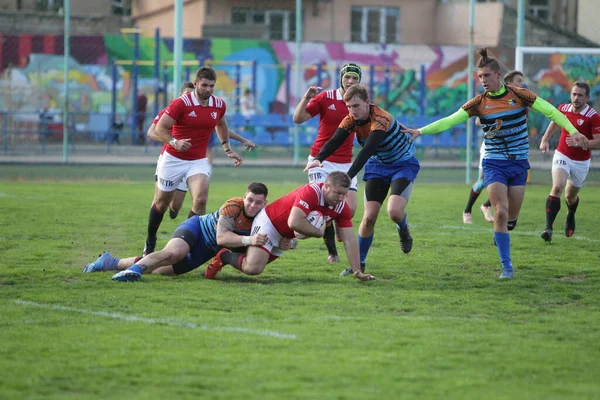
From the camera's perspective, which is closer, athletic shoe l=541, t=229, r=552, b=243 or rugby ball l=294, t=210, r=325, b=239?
rugby ball l=294, t=210, r=325, b=239

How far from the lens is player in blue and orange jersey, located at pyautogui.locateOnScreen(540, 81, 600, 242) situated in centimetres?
1307

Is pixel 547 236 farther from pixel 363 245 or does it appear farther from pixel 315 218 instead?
pixel 315 218

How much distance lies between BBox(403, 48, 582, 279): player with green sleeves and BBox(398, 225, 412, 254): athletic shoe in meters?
1.33

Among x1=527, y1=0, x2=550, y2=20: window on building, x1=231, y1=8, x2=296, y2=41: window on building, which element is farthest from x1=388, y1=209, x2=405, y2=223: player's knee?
x1=527, y1=0, x2=550, y2=20: window on building

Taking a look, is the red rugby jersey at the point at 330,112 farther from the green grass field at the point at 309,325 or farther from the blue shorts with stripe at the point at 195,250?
the blue shorts with stripe at the point at 195,250

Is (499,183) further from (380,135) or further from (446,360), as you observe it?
(446,360)

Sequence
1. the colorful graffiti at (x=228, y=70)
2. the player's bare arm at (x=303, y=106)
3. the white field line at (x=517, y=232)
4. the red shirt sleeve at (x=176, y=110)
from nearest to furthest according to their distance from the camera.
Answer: the player's bare arm at (x=303, y=106) → the red shirt sleeve at (x=176, y=110) → the white field line at (x=517, y=232) → the colorful graffiti at (x=228, y=70)

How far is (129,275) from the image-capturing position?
30.3 feet

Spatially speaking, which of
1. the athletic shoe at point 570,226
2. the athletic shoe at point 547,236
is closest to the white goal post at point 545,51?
the athletic shoe at point 570,226

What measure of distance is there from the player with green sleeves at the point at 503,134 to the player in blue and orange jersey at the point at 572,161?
3.03 metres

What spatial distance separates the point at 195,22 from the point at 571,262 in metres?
30.9

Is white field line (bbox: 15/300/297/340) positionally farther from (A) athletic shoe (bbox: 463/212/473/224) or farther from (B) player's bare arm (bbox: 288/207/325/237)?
(A) athletic shoe (bbox: 463/212/473/224)

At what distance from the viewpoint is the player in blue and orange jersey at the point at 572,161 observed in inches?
515

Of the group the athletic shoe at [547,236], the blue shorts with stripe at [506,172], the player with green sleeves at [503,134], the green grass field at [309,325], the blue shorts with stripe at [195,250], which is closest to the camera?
the green grass field at [309,325]
